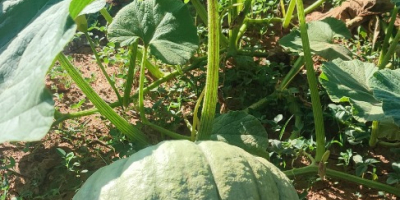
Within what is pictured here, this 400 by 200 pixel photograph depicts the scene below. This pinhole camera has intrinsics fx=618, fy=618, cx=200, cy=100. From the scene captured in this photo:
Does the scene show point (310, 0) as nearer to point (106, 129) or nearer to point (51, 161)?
point (106, 129)

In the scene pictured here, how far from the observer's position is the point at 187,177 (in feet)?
5.28

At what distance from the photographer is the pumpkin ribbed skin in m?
1.59

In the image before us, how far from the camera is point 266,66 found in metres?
3.02

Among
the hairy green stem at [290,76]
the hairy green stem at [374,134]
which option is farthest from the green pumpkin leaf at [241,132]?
the hairy green stem at [290,76]

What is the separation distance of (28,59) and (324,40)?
65.4 inches

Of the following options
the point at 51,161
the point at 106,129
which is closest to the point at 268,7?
the point at 106,129

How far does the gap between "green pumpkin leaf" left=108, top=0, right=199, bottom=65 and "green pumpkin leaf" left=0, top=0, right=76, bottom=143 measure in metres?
0.65

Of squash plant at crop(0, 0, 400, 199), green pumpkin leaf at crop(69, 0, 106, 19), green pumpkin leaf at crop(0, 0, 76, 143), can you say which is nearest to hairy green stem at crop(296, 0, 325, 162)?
squash plant at crop(0, 0, 400, 199)

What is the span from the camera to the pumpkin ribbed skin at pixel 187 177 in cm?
159

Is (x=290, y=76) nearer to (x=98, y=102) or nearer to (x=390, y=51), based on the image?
(x=390, y=51)

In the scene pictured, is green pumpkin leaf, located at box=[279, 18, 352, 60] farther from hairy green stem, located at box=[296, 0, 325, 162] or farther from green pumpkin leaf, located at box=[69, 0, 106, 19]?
green pumpkin leaf, located at box=[69, 0, 106, 19]

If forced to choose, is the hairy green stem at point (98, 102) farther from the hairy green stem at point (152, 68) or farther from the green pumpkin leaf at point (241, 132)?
the hairy green stem at point (152, 68)

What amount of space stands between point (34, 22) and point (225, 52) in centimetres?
153

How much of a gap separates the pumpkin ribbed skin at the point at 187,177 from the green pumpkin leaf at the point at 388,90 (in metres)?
0.45
